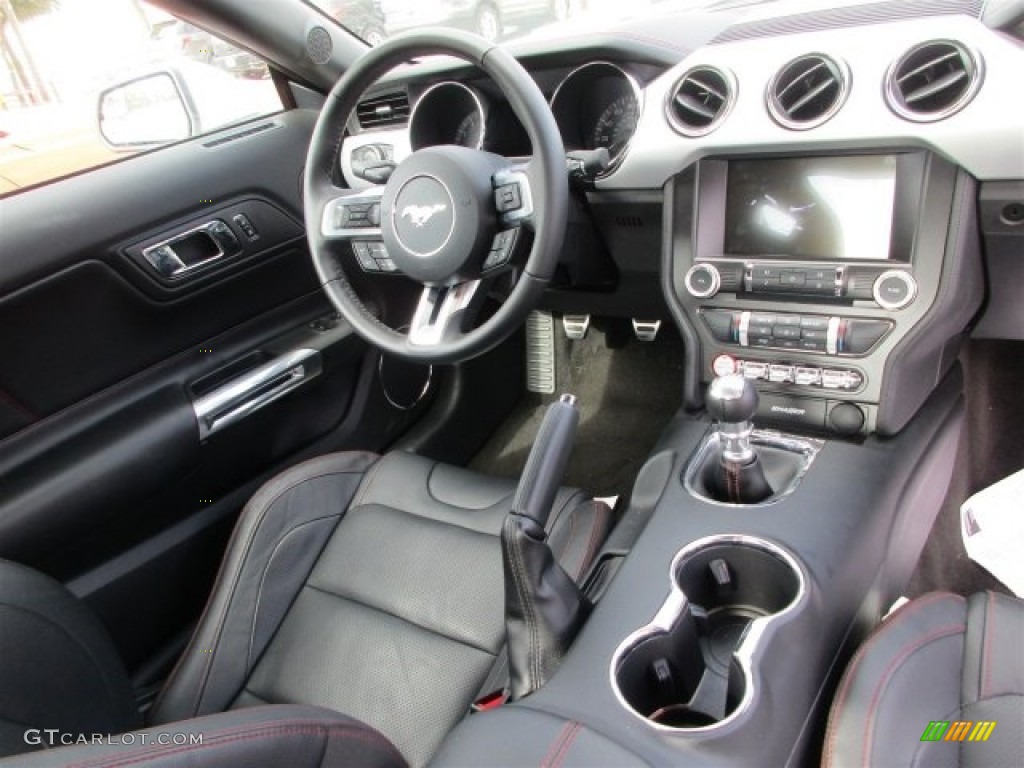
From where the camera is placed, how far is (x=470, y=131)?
1609 millimetres

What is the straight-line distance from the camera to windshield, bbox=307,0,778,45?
1630 millimetres

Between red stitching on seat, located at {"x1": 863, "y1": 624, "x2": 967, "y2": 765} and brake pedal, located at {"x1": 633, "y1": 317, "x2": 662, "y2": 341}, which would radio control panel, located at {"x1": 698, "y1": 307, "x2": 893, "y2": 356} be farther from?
brake pedal, located at {"x1": 633, "y1": 317, "x2": 662, "y2": 341}

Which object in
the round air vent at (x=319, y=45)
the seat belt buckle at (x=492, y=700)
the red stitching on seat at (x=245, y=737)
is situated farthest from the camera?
the round air vent at (x=319, y=45)

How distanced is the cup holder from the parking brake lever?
8 centimetres

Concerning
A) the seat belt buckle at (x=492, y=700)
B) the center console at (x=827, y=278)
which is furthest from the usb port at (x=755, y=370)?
the seat belt buckle at (x=492, y=700)

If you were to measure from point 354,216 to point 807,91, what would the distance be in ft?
2.40

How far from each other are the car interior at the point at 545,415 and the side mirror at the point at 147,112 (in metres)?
0.04

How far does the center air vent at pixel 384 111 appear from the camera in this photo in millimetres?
1766

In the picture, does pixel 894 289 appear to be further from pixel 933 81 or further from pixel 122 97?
pixel 122 97

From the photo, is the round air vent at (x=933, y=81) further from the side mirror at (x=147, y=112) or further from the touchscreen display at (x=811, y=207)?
the side mirror at (x=147, y=112)

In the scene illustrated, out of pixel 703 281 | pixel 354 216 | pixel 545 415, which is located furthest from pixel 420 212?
pixel 703 281

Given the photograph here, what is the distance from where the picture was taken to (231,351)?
1648 millimetres

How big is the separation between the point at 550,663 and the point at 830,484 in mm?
470

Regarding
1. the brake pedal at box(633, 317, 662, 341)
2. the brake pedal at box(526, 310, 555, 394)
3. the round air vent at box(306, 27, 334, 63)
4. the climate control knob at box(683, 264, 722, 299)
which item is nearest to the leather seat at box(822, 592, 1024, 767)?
the climate control knob at box(683, 264, 722, 299)
